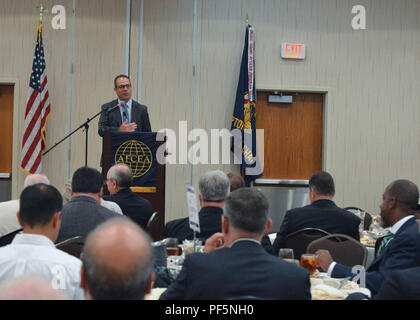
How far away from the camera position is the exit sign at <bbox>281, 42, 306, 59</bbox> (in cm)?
779

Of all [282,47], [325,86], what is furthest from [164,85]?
[325,86]

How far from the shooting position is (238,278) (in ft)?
6.24

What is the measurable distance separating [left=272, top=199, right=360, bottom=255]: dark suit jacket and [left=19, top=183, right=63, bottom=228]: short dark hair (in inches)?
75.9

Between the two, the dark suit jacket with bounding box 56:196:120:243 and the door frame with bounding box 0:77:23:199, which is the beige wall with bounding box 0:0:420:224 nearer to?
the door frame with bounding box 0:77:23:199

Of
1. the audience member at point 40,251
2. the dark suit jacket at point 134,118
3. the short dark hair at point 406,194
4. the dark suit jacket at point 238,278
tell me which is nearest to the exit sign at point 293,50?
the dark suit jacket at point 134,118

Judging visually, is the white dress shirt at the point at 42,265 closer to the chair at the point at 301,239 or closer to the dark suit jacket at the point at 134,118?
the chair at the point at 301,239

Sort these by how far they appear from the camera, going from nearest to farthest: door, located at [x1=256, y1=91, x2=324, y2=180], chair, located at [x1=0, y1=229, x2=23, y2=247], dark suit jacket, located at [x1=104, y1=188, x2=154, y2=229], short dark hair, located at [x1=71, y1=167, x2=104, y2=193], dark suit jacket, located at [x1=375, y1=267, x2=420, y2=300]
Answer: dark suit jacket, located at [x1=375, y1=267, x2=420, y2=300] < chair, located at [x1=0, y1=229, x2=23, y2=247] < short dark hair, located at [x1=71, y1=167, x2=104, y2=193] < dark suit jacket, located at [x1=104, y1=188, x2=154, y2=229] < door, located at [x1=256, y1=91, x2=324, y2=180]

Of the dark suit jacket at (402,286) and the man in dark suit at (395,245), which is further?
the man in dark suit at (395,245)

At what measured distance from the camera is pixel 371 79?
26.0 feet

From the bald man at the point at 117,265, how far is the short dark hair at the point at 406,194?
2.16m

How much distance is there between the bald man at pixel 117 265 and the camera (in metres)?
1.18

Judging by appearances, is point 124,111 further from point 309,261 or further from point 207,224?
point 309,261

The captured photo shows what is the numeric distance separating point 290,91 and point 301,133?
0.63 m

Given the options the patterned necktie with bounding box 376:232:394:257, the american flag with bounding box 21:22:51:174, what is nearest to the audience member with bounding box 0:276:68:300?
the patterned necktie with bounding box 376:232:394:257
